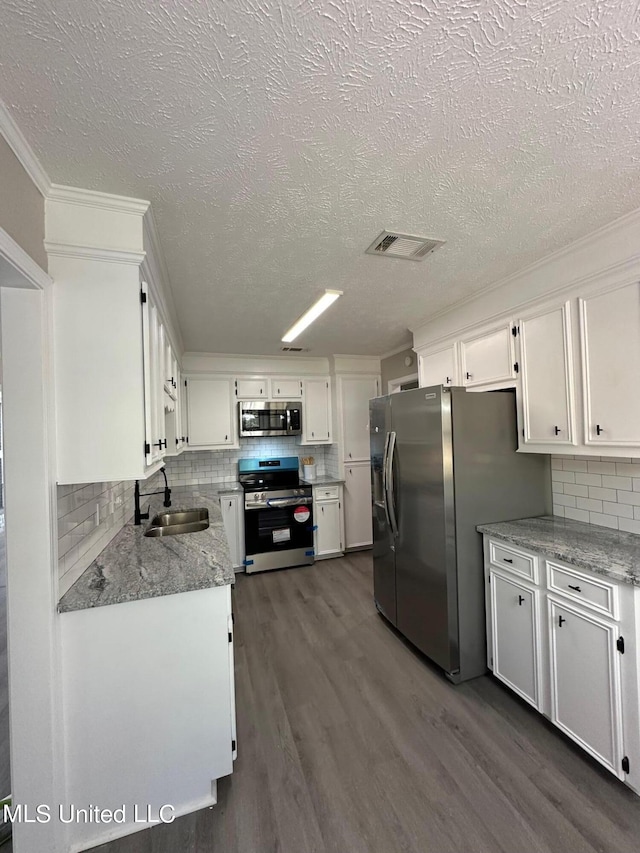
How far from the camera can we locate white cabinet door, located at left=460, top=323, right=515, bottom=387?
2.37 metres

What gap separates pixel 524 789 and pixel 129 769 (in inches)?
64.4

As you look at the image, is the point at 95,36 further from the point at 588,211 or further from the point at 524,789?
the point at 524,789

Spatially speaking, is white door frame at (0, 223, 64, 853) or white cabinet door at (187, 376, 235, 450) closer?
white door frame at (0, 223, 64, 853)

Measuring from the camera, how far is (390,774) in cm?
160

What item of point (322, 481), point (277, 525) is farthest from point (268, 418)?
point (277, 525)

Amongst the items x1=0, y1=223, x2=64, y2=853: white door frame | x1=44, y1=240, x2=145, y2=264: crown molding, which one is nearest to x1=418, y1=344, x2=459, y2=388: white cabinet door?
x1=44, y1=240, x2=145, y2=264: crown molding

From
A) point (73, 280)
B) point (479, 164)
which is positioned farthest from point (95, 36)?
point (479, 164)

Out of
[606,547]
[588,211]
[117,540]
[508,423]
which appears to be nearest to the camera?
[588,211]

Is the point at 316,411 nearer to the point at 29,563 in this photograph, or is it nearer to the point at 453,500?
the point at 453,500

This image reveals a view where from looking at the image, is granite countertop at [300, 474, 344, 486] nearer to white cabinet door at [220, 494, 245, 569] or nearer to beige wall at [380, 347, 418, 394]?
white cabinet door at [220, 494, 245, 569]

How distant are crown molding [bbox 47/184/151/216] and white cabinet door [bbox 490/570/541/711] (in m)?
2.60

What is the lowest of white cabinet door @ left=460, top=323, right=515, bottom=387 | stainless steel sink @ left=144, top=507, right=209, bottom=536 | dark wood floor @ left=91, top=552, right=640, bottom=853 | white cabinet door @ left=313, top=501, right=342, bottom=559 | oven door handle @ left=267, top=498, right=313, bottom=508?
dark wood floor @ left=91, top=552, right=640, bottom=853

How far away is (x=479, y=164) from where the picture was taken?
1296mm

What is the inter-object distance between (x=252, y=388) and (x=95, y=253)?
3.01m
